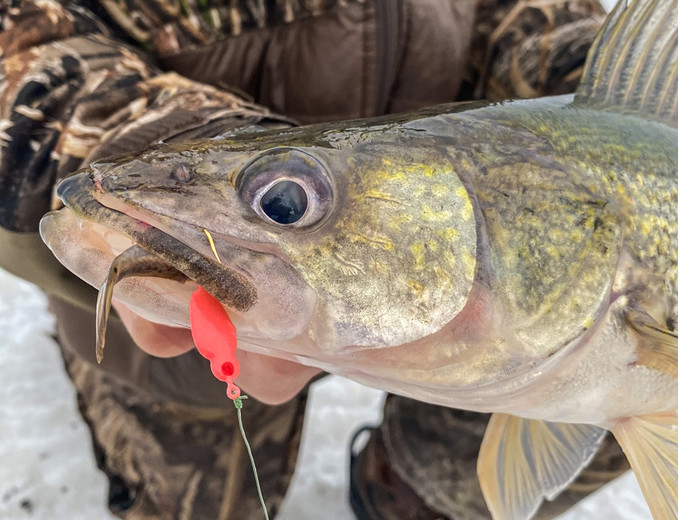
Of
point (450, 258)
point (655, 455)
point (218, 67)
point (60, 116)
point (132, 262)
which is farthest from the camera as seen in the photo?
point (218, 67)

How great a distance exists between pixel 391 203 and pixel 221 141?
217 millimetres

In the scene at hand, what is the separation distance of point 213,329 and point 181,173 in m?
0.17

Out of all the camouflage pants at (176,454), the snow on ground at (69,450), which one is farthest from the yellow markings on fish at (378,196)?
the snow on ground at (69,450)

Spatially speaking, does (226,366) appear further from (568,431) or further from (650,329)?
(568,431)

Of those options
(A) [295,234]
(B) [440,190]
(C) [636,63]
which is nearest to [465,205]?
(B) [440,190]

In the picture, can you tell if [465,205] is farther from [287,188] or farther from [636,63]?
[636,63]

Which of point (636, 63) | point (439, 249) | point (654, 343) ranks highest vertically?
point (636, 63)

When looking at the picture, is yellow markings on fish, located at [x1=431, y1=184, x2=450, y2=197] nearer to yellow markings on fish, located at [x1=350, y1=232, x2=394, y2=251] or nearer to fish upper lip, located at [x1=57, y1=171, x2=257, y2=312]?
yellow markings on fish, located at [x1=350, y1=232, x2=394, y2=251]

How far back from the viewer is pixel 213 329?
0.65 meters

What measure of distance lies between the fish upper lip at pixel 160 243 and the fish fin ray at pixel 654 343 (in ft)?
1.76

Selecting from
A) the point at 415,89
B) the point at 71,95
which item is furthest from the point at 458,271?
the point at 415,89

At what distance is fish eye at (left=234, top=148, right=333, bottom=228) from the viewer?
0.66 metres

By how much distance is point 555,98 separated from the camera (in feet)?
3.17

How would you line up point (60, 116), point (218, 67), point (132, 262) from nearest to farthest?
point (132, 262)
point (60, 116)
point (218, 67)
